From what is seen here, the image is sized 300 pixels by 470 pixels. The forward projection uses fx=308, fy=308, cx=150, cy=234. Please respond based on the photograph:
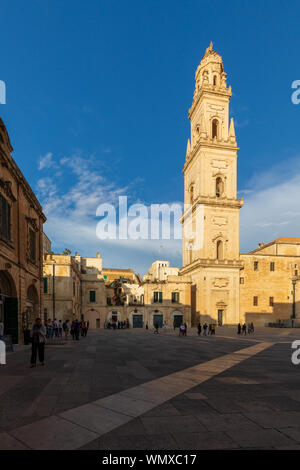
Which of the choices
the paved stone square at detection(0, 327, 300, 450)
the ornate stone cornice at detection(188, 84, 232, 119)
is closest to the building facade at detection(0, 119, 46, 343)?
the paved stone square at detection(0, 327, 300, 450)

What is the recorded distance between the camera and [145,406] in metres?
6.18

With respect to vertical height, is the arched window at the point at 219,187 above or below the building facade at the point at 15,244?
above

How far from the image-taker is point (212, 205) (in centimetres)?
4738

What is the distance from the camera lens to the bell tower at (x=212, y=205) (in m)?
45.6

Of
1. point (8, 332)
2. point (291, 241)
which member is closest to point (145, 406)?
point (8, 332)

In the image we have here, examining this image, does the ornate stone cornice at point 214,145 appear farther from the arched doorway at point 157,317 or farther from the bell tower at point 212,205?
the arched doorway at point 157,317

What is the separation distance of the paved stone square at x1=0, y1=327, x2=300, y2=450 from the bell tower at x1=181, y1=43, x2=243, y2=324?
116 ft

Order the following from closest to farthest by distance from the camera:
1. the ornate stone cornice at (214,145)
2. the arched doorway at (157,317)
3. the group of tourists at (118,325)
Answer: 1. the group of tourists at (118,325)
2. the arched doorway at (157,317)
3. the ornate stone cornice at (214,145)

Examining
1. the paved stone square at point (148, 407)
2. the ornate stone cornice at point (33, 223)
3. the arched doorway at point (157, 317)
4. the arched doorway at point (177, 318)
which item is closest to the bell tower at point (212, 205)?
the arched doorway at point (177, 318)

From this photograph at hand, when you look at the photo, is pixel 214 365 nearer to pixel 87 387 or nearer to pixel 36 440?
pixel 87 387

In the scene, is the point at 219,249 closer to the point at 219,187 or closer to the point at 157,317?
the point at 219,187

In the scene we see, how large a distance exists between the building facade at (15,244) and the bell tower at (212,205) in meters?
28.9

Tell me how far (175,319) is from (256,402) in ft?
136

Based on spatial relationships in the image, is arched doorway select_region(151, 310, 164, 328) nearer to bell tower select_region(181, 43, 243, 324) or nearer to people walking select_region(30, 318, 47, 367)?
bell tower select_region(181, 43, 243, 324)
